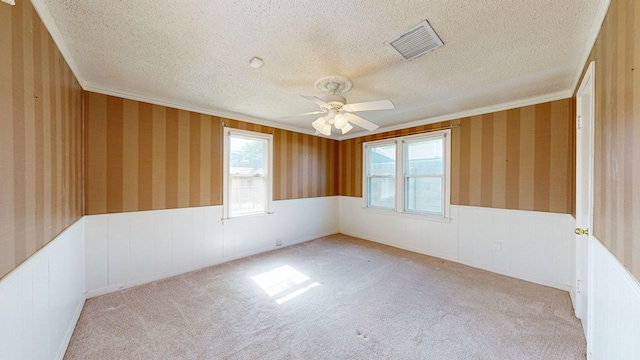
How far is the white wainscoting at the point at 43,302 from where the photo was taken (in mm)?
1074

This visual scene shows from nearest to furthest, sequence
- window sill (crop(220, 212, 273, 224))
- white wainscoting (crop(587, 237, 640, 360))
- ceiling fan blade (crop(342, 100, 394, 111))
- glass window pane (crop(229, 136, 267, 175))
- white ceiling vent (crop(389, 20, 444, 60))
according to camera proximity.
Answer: white wainscoting (crop(587, 237, 640, 360)), white ceiling vent (crop(389, 20, 444, 60)), ceiling fan blade (crop(342, 100, 394, 111)), window sill (crop(220, 212, 273, 224)), glass window pane (crop(229, 136, 267, 175))

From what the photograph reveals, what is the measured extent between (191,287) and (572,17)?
4233mm

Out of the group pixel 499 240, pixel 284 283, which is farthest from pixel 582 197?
pixel 284 283

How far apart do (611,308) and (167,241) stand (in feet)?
13.5

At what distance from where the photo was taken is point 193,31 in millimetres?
1675

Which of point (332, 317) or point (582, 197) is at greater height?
point (582, 197)

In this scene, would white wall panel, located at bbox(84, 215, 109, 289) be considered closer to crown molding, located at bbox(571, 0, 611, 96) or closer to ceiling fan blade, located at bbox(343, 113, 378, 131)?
ceiling fan blade, located at bbox(343, 113, 378, 131)

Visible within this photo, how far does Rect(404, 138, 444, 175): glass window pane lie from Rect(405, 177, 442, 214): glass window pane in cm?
14

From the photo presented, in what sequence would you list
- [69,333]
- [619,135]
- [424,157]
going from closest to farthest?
[619,135], [69,333], [424,157]

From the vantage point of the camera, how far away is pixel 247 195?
4020 mm

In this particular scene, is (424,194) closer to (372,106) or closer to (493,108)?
(493,108)

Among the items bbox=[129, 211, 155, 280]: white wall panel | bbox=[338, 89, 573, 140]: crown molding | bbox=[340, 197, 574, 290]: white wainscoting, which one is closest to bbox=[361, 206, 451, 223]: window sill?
bbox=[340, 197, 574, 290]: white wainscoting

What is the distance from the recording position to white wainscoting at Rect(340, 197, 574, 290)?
2830mm

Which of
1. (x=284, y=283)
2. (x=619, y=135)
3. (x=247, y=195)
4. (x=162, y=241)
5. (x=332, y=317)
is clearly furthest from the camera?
(x=247, y=195)
